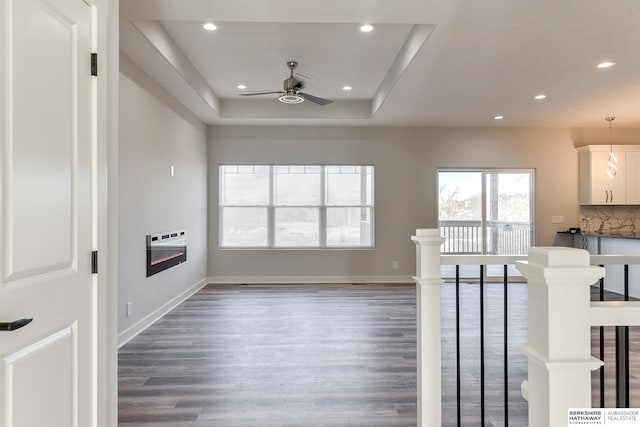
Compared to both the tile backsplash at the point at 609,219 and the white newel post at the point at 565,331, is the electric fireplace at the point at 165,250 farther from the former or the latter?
the tile backsplash at the point at 609,219

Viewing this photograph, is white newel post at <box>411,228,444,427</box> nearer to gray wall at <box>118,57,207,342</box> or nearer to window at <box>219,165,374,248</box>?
gray wall at <box>118,57,207,342</box>

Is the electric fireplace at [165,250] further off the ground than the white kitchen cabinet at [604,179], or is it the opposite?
the white kitchen cabinet at [604,179]

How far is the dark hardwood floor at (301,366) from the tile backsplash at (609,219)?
2777 mm

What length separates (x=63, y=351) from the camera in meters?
1.52

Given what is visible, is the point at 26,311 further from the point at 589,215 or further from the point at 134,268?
the point at 589,215

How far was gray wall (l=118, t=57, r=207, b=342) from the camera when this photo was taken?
11.7 ft

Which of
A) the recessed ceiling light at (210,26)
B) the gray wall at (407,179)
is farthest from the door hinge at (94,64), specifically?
the gray wall at (407,179)

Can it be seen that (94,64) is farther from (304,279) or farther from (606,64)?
(304,279)

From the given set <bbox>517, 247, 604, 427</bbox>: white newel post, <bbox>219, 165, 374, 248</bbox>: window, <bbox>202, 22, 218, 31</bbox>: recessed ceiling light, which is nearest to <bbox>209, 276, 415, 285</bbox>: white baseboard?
<bbox>219, 165, 374, 248</bbox>: window

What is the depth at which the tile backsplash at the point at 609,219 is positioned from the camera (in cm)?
656

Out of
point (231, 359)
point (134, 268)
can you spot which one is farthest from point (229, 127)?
point (231, 359)

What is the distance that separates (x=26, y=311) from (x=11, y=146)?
583 millimetres

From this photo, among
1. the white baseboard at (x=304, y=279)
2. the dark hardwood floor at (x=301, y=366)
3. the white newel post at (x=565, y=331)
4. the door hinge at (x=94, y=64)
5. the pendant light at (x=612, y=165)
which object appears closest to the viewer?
the white newel post at (x=565, y=331)

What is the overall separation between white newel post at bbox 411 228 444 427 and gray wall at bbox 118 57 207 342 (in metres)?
2.89
